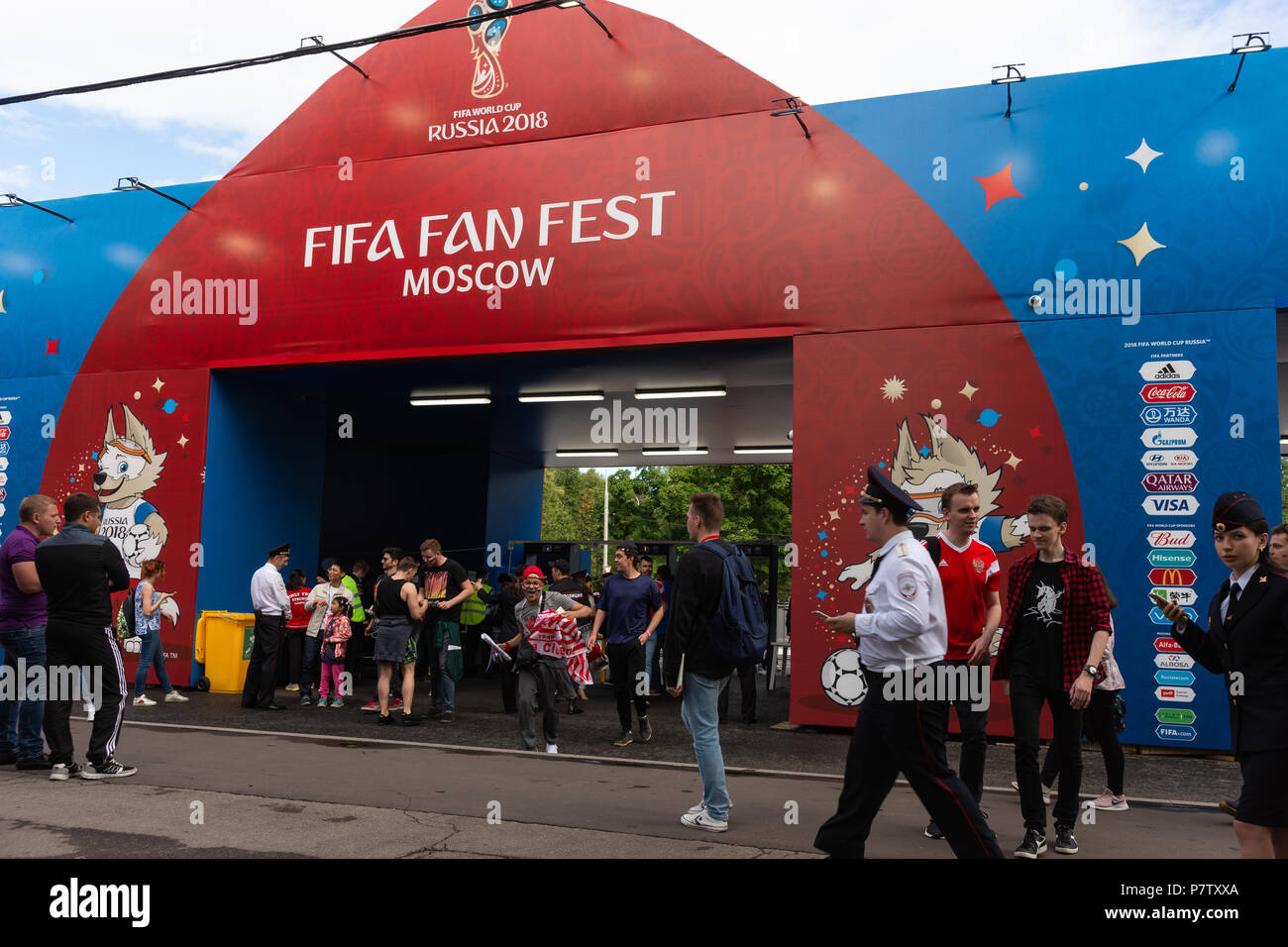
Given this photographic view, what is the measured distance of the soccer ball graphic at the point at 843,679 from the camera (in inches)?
396

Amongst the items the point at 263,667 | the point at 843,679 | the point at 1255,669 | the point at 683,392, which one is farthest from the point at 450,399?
the point at 1255,669

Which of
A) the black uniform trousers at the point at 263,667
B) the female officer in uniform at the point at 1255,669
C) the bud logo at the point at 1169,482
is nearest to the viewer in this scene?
the female officer in uniform at the point at 1255,669

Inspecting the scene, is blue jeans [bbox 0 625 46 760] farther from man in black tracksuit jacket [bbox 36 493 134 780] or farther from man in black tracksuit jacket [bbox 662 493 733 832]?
man in black tracksuit jacket [bbox 662 493 733 832]

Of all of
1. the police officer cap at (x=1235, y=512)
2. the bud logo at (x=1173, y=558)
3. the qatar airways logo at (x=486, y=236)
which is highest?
the qatar airways logo at (x=486, y=236)

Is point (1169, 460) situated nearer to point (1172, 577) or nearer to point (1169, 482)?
point (1169, 482)

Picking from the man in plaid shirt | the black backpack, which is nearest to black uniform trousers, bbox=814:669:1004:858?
the man in plaid shirt

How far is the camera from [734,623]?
5.90m

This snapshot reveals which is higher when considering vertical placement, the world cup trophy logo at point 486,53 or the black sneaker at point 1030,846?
the world cup trophy logo at point 486,53

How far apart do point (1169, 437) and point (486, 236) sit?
752cm

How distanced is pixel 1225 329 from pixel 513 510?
16098 mm

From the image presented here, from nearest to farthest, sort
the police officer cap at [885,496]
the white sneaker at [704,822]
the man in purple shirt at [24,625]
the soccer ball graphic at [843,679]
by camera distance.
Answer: the police officer cap at [885,496]
the white sneaker at [704,822]
the man in purple shirt at [24,625]
the soccer ball graphic at [843,679]

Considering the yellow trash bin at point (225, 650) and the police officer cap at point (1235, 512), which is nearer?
the police officer cap at point (1235, 512)

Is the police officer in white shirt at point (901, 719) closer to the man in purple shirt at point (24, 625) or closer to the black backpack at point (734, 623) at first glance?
the black backpack at point (734, 623)

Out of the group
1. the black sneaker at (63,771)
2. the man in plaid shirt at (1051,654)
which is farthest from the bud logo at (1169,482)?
the black sneaker at (63,771)
